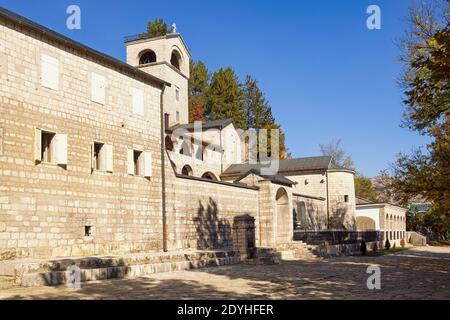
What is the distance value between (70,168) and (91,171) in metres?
1.06

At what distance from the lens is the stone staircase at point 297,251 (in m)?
24.5

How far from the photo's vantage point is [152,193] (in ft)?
69.6

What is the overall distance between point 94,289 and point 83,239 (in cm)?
698

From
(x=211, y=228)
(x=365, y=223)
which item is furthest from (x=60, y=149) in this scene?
(x=365, y=223)

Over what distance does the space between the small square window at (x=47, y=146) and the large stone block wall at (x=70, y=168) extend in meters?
0.29

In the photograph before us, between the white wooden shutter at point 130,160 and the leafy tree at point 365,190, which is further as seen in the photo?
the leafy tree at point 365,190

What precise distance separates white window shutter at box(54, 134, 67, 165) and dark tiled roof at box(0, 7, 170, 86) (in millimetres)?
3373

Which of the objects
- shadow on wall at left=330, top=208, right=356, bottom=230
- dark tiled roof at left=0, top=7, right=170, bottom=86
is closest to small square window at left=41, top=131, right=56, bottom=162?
dark tiled roof at left=0, top=7, right=170, bottom=86

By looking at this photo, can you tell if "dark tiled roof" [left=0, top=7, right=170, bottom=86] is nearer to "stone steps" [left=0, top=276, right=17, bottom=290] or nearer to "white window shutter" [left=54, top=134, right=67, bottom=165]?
"white window shutter" [left=54, top=134, right=67, bottom=165]

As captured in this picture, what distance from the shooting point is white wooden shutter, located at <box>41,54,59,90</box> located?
16.5m

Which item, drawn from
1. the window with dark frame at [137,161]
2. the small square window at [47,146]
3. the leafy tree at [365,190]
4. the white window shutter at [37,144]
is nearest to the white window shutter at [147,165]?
the window with dark frame at [137,161]

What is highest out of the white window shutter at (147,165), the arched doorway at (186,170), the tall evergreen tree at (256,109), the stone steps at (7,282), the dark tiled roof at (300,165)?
the tall evergreen tree at (256,109)

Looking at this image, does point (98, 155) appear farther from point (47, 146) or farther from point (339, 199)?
point (339, 199)

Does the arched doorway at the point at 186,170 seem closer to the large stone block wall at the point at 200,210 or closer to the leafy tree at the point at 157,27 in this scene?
the large stone block wall at the point at 200,210
